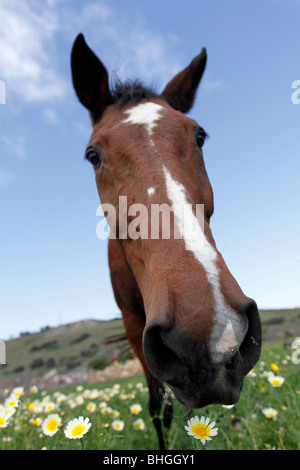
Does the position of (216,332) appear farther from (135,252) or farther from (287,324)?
(287,324)

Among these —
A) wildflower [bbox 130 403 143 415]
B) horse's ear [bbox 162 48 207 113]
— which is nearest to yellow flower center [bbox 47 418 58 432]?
wildflower [bbox 130 403 143 415]

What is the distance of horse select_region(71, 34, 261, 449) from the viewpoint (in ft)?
4.10

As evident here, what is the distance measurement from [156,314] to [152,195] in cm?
80

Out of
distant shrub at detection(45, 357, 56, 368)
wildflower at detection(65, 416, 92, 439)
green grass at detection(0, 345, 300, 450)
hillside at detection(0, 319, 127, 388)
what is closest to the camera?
wildflower at detection(65, 416, 92, 439)

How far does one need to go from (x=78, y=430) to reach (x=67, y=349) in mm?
36711

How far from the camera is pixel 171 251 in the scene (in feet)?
5.11

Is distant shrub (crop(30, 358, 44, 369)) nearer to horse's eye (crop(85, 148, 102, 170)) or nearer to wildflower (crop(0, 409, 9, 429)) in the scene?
wildflower (crop(0, 409, 9, 429))

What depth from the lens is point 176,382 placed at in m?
1.32

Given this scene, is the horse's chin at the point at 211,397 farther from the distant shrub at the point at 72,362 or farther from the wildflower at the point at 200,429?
the distant shrub at the point at 72,362

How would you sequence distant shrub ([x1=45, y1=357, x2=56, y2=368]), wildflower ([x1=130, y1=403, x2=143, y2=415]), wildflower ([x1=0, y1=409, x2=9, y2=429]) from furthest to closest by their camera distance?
distant shrub ([x1=45, y1=357, x2=56, y2=368])
wildflower ([x1=130, y1=403, x2=143, y2=415])
wildflower ([x1=0, y1=409, x2=9, y2=429])

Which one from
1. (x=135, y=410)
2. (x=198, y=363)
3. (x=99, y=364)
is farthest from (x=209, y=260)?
(x=99, y=364)

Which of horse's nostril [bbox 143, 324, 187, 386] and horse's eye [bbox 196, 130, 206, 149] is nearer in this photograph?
horse's nostril [bbox 143, 324, 187, 386]

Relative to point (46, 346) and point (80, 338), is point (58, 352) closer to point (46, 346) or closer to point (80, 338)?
point (80, 338)

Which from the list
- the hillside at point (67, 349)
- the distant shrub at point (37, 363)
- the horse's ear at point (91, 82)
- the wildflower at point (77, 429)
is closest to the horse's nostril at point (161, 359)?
the wildflower at point (77, 429)
